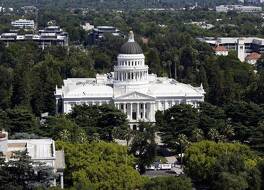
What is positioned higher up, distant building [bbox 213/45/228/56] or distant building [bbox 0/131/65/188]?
distant building [bbox 0/131/65/188]

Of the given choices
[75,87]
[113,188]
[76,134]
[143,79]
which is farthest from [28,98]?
[113,188]

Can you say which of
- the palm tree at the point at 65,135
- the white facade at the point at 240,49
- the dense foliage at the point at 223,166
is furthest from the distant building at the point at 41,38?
the dense foliage at the point at 223,166

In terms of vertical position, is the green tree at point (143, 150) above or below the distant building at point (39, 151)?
below

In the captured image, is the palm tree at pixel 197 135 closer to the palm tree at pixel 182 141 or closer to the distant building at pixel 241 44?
the palm tree at pixel 182 141

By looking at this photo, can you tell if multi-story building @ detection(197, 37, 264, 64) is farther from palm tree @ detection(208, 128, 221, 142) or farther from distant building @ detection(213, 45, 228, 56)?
palm tree @ detection(208, 128, 221, 142)

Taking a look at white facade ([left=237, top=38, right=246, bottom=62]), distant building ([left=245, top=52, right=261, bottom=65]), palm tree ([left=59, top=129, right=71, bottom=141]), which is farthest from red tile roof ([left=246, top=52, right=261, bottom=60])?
palm tree ([left=59, top=129, right=71, bottom=141])
